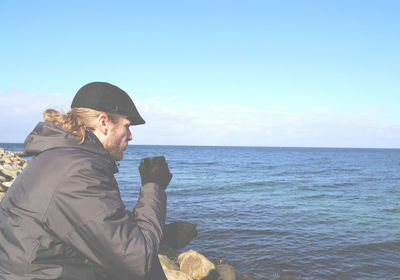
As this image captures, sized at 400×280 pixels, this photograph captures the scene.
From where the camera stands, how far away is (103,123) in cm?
209

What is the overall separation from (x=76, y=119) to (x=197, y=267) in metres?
5.52

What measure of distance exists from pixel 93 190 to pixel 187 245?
8339 mm

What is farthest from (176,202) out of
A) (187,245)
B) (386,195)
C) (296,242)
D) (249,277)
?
(386,195)

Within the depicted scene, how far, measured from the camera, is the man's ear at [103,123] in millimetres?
2070

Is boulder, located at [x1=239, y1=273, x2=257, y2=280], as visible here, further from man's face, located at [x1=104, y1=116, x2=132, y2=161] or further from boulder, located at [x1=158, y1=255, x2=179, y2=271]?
man's face, located at [x1=104, y1=116, x2=132, y2=161]

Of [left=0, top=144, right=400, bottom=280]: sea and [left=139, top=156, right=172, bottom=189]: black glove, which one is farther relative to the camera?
[left=0, top=144, right=400, bottom=280]: sea

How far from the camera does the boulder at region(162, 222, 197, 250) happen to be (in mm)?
7939

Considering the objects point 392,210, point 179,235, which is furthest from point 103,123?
point 392,210

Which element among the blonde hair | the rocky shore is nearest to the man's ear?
the blonde hair

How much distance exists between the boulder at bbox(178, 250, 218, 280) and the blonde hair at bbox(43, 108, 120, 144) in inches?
210

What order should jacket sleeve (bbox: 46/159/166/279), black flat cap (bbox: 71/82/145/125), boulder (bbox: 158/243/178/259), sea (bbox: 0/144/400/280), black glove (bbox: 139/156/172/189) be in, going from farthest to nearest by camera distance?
sea (bbox: 0/144/400/280) < boulder (bbox: 158/243/178/259) < black glove (bbox: 139/156/172/189) < black flat cap (bbox: 71/82/145/125) < jacket sleeve (bbox: 46/159/166/279)

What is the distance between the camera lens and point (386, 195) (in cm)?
1959

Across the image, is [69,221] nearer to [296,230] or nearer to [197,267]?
[197,267]

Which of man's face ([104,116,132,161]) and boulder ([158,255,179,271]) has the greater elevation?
man's face ([104,116,132,161])
